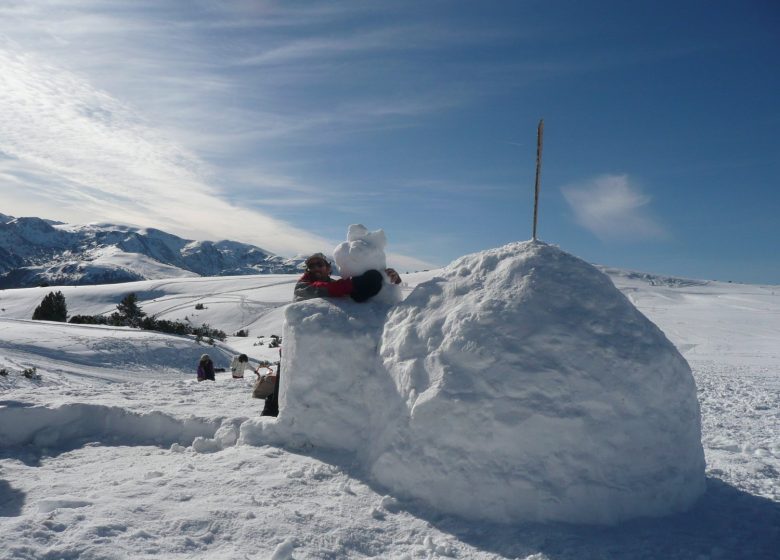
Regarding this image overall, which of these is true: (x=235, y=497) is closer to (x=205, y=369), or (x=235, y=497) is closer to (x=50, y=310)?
(x=205, y=369)

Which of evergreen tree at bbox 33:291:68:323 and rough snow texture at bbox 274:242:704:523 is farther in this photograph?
evergreen tree at bbox 33:291:68:323

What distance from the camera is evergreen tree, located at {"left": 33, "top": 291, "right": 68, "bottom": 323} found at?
2208cm

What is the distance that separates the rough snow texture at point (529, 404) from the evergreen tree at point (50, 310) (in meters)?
23.1

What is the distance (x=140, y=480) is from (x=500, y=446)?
111 inches

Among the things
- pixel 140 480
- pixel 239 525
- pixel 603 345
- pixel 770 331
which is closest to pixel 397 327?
pixel 603 345

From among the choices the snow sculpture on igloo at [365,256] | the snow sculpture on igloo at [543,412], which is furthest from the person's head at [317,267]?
the snow sculpture on igloo at [543,412]

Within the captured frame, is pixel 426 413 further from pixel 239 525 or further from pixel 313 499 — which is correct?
pixel 239 525

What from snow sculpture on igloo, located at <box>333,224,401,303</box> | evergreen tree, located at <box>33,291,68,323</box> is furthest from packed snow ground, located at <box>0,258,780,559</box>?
evergreen tree, located at <box>33,291,68,323</box>

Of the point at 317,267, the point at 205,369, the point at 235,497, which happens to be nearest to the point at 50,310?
the point at 205,369

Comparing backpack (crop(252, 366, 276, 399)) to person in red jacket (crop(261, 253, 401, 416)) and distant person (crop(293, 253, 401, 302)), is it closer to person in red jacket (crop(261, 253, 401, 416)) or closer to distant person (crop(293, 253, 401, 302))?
person in red jacket (crop(261, 253, 401, 416))

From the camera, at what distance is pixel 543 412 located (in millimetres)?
3443

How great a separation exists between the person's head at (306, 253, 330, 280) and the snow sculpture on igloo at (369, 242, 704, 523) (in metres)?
2.13

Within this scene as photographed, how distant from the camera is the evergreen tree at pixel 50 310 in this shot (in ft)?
72.4

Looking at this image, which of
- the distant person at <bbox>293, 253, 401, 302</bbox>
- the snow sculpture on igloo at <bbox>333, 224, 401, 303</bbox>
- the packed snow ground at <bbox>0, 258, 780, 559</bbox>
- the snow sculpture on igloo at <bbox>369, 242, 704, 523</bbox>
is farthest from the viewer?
the snow sculpture on igloo at <bbox>333, 224, 401, 303</bbox>
